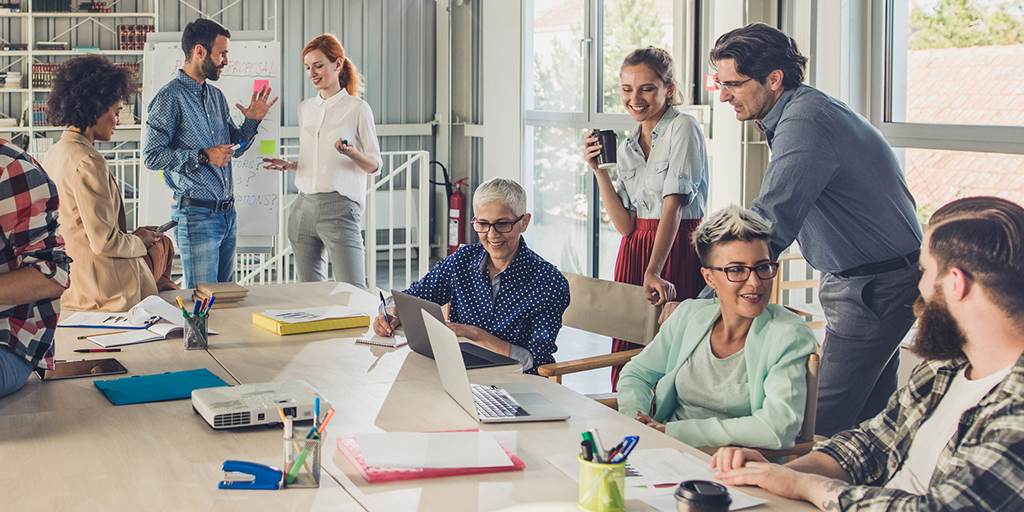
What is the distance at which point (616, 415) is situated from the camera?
181 centimetres

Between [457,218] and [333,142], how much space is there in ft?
11.9

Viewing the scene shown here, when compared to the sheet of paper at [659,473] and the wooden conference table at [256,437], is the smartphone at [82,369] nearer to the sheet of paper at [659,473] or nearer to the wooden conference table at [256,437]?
the wooden conference table at [256,437]

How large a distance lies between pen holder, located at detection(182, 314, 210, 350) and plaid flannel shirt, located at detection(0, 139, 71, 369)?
0.43 metres

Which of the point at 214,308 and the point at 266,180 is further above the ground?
the point at 266,180

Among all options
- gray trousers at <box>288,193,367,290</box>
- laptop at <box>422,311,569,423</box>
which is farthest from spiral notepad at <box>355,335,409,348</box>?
gray trousers at <box>288,193,367,290</box>

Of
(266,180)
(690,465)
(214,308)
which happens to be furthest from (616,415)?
(266,180)

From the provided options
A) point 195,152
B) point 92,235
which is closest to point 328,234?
point 195,152

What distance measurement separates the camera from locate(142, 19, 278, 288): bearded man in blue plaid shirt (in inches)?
148

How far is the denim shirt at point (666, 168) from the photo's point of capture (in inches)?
116

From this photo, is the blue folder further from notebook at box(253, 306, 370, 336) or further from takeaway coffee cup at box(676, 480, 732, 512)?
takeaway coffee cup at box(676, 480, 732, 512)

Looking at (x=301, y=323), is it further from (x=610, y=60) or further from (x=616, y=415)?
(x=610, y=60)

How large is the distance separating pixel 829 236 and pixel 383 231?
20.9 ft

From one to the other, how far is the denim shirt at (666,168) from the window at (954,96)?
102 centimetres

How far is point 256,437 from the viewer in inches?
64.6
